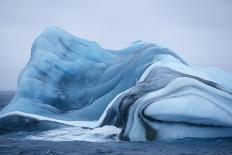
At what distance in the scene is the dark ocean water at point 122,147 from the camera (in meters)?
9.59

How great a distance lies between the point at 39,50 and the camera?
17.6 meters

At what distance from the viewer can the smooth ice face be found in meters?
11.3

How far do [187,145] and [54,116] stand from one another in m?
6.16

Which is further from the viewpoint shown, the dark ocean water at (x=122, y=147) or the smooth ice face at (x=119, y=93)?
the smooth ice face at (x=119, y=93)

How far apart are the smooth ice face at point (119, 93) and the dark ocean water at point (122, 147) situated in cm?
51

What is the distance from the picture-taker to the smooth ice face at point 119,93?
36.9 ft

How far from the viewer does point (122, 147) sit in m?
10.3

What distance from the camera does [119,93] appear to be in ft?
49.6

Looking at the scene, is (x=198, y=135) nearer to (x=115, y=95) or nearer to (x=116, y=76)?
(x=115, y=95)

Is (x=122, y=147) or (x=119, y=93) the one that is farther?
(x=119, y=93)

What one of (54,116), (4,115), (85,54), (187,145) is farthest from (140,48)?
(187,145)

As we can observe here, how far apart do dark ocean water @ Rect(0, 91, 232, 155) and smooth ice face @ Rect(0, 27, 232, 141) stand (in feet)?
1.67

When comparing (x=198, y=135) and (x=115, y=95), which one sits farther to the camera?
(x=115, y=95)

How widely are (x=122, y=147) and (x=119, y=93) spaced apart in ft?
16.3
